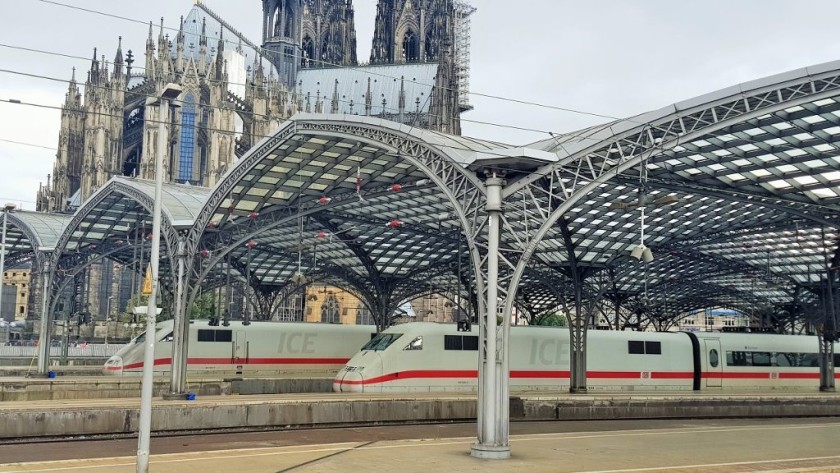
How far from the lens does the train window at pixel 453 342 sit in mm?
38875

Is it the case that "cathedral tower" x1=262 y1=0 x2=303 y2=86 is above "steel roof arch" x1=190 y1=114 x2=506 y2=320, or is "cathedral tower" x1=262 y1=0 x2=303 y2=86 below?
above

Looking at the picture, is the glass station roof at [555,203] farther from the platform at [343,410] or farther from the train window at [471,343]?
the platform at [343,410]

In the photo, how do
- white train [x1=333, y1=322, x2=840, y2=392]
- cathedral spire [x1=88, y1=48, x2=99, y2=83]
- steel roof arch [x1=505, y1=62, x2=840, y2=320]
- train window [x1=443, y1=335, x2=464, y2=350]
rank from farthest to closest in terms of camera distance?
1. cathedral spire [x1=88, y1=48, x2=99, y2=83]
2. train window [x1=443, y1=335, x2=464, y2=350]
3. white train [x1=333, y1=322, x2=840, y2=392]
4. steel roof arch [x1=505, y1=62, x2=840, y2=320]

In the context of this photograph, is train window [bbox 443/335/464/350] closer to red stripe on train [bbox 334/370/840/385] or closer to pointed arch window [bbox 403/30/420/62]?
red stripe on train [bbox 334/370/840/385]

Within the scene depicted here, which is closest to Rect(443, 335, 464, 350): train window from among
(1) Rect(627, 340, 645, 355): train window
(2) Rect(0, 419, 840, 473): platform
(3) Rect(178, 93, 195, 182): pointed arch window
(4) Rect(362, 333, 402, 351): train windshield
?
(4) Rect(362, 333, 402, 351): train windshield

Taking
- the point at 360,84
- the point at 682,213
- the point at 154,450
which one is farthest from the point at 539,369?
the point at 360,84

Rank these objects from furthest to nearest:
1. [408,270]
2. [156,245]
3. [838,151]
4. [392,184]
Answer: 1. [408,270]
2. [392,184]
3. [838,151]
4. [156,245]

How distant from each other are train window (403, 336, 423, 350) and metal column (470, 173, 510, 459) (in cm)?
1588

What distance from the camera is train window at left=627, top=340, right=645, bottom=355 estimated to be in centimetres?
4444

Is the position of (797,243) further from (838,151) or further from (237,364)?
(237,364)

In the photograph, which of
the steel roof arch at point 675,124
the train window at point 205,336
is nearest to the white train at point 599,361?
the train window at point 205,336

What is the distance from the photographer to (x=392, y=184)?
40.1 metres

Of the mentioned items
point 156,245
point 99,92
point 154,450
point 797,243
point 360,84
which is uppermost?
point 360,84

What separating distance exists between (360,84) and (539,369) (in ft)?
291
